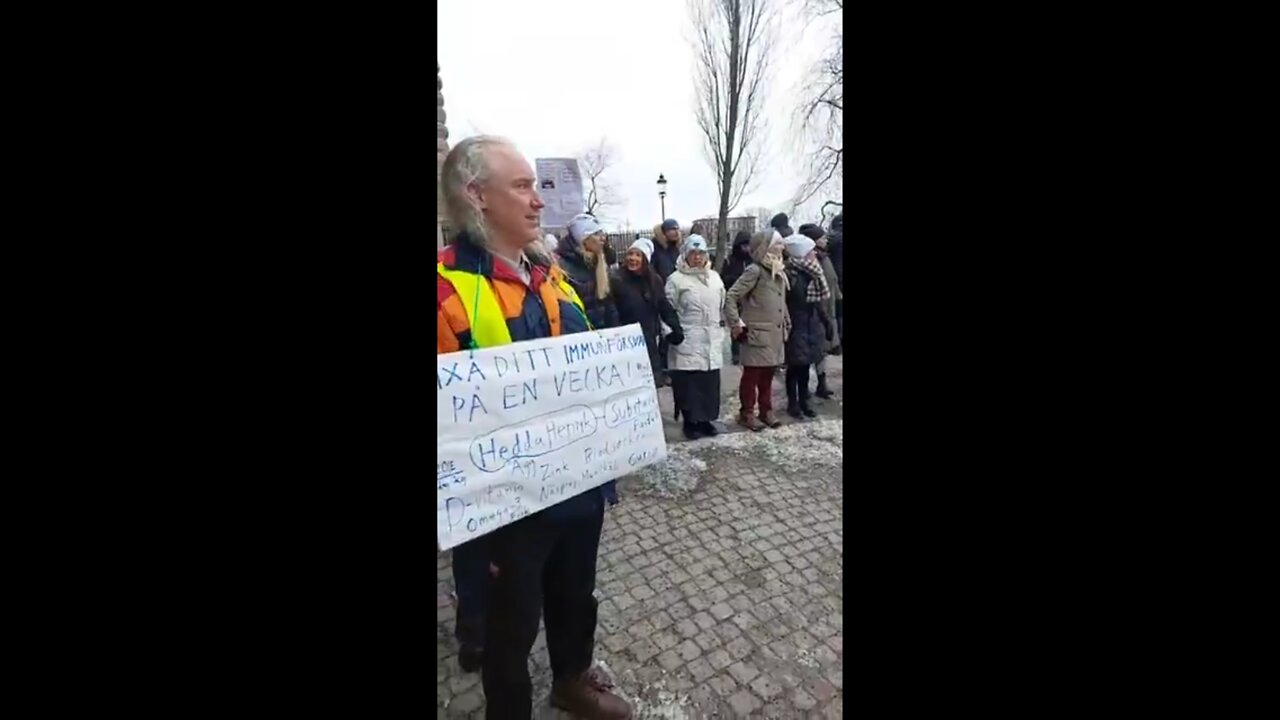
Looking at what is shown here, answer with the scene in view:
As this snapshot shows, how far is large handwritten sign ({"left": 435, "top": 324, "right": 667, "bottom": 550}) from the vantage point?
1326 mm

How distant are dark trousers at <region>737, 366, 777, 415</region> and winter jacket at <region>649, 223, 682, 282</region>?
3.38 feet

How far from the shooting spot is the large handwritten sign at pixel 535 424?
133 cm

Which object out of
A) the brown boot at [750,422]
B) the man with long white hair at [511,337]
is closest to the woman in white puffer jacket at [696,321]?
the brown boot at [750,422]

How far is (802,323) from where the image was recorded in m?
5.14

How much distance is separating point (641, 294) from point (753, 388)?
1476mm

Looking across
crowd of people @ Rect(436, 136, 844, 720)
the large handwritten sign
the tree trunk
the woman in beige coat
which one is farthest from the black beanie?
the tree trunk

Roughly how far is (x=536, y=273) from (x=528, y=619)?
2.79 ft

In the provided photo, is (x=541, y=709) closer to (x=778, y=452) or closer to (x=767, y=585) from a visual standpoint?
(x=767, y=585)

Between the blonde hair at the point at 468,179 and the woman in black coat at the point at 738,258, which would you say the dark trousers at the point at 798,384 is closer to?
the woman in black coat at the point at 738,258

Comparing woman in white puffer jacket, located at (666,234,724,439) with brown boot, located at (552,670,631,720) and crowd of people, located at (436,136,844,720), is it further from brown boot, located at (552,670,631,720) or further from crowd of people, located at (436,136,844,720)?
brown boot, located at (552,670,631,720)

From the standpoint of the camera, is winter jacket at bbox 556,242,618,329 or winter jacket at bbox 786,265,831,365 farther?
winter jacket at bbox 786,265,831,365

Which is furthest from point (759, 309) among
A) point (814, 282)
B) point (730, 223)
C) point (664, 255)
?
point (730, 223)

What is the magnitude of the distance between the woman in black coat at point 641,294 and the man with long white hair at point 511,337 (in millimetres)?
2464

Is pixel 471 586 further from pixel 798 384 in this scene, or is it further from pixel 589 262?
pixel 798 384
